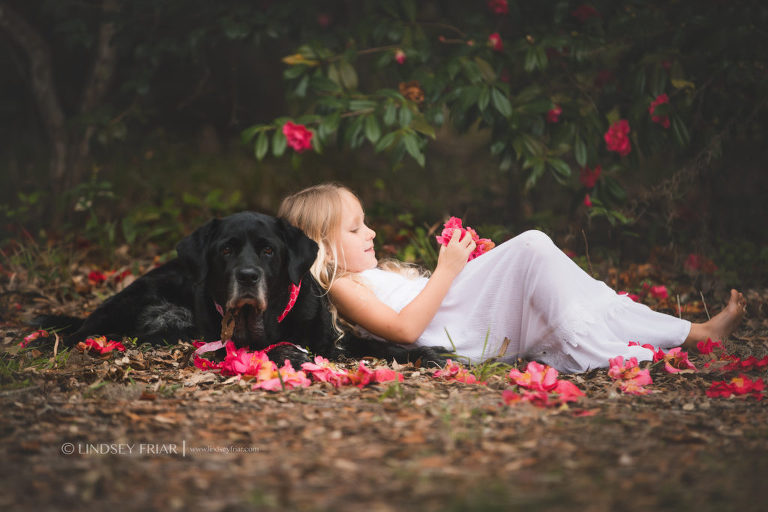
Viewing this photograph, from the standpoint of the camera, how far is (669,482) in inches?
76.6

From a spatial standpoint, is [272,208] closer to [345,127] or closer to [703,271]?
[345,127]

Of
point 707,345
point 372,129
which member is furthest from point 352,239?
point 707,345

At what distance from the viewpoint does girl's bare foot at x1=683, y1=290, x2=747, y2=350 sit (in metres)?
3.55

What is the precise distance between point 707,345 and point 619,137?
6.34 feet

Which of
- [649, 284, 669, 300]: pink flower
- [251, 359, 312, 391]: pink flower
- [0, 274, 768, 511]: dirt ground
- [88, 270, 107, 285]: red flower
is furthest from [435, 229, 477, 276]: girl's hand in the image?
[88, 270, 107, 285]: red flower

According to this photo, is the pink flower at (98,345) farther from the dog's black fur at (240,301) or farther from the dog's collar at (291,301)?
the dog's collar at (291,301)

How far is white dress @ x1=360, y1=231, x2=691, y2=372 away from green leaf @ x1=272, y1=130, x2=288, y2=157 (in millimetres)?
1170

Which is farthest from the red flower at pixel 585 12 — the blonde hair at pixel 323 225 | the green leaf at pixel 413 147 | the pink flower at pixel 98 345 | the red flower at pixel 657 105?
the pink flower at pixel 98 345

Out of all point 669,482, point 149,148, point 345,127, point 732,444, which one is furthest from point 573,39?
point 149,148

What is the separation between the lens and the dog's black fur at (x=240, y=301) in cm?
320

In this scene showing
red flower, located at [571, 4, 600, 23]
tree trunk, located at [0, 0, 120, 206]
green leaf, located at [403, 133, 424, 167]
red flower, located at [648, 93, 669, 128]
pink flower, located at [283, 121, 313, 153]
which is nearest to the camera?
green leaf, located at [403, 133, 424, 167]

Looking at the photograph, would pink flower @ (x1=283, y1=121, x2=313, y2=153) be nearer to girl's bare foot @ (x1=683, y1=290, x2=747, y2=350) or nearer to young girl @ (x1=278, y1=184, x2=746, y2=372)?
young girl @ (x1=278, y1=184, x2=746, y2=372)

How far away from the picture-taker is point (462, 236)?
379 centimetres

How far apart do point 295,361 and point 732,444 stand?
1.81 metres
